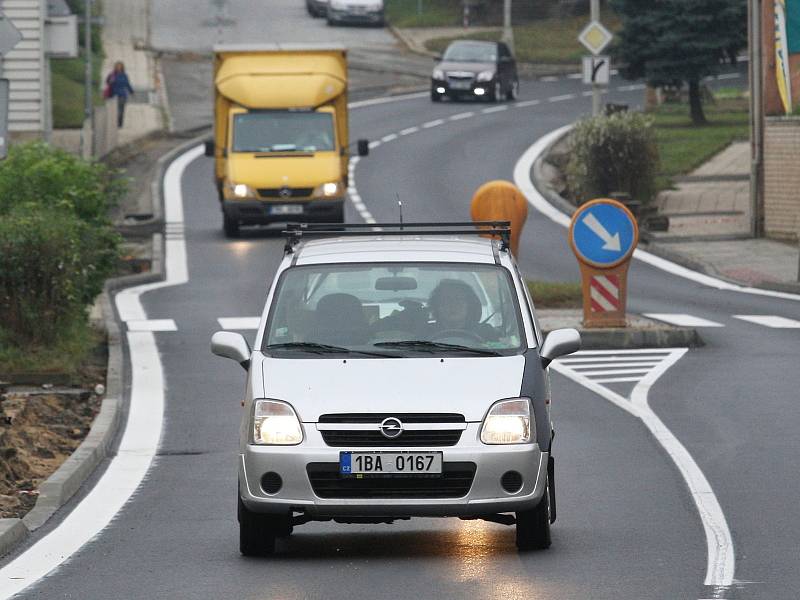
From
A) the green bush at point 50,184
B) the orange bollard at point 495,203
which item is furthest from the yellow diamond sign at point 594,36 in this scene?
the green bush at point 50,184

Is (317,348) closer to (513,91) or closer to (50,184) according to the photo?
(50,184)

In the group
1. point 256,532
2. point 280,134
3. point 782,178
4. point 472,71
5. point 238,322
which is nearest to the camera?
point 256,532

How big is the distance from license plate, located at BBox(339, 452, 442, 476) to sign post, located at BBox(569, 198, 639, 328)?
11.9m

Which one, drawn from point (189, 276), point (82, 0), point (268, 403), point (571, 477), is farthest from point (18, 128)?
point (268, 403)

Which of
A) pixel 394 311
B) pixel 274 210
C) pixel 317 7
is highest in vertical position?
pixel 317 7

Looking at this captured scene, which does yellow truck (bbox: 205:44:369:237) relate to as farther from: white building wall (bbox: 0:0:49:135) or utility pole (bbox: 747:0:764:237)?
white building wall (bbox: 0:0:49:135)

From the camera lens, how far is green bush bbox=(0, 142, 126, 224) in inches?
894

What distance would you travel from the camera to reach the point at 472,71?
5941 centimetres

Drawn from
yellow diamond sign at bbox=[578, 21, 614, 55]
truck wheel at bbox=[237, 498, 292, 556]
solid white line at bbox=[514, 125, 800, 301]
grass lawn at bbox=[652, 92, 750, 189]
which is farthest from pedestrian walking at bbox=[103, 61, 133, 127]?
truck wheel at bbox=[237, 498, 292, 556]

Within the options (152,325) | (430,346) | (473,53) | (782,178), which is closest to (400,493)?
(430,346)

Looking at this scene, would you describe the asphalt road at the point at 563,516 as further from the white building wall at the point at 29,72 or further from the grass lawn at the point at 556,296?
the white building wall at the point at 29,72

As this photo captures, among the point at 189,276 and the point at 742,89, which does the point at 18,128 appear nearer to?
the point at 189,276

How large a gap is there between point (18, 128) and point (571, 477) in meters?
32.9

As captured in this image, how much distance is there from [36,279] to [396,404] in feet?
33.4
